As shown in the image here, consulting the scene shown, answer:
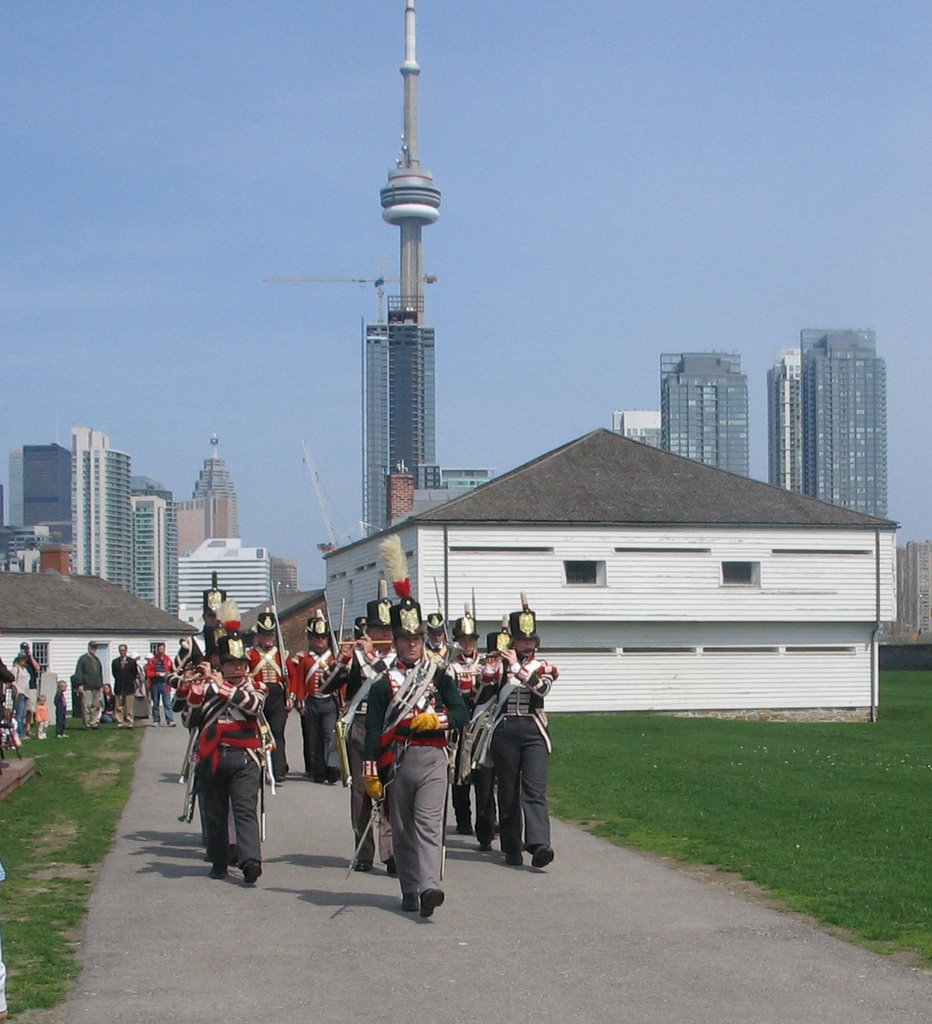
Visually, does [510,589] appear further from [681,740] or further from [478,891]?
[478,891]

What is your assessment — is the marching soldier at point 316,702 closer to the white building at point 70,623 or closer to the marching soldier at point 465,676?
the marching soldier at point 465,676

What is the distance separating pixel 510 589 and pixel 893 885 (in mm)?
34021

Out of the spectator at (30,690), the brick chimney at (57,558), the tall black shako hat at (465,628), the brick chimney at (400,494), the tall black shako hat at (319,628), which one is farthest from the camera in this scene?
the brick chimney at (57,558)

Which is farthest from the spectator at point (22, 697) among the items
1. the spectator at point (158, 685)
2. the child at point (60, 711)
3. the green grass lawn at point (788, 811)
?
the green grass lawn at point (788, 811)

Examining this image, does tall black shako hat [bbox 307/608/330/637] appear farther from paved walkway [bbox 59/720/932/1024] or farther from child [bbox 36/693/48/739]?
child [bbox 36/693/48/739]

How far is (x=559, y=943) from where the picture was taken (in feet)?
29.7

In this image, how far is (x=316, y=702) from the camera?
2009 centimetres

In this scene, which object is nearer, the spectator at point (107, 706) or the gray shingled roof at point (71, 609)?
the spectator at point (107, 706)

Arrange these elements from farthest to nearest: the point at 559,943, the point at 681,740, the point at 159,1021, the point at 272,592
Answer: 1. the point at 681,740
2. the point at 272,592
3. the point at 559,943
4. the point at 159,1021

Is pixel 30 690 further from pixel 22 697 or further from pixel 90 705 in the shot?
pixel 90 705

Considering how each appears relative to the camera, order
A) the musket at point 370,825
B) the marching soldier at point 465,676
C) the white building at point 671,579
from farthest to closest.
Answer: the white building at point 671,579
the marching soldier at point 465,676
the musket at point 370,825

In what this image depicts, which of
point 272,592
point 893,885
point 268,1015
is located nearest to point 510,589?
point 272,592

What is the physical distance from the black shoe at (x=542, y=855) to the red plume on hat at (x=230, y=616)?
4.27 meters

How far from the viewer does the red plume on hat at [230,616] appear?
15.1 metres
